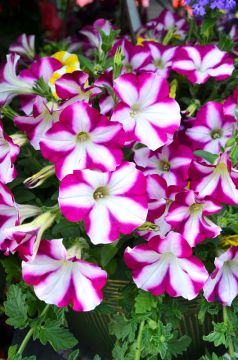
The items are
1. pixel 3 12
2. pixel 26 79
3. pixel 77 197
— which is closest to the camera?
pixel 77 197

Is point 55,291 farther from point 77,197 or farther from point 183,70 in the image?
point 183,70

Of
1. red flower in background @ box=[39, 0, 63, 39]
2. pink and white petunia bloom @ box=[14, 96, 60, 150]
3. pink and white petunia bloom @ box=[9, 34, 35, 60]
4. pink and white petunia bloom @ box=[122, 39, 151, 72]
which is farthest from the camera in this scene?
red flower in background @ box=[39, 0, 63, 39]

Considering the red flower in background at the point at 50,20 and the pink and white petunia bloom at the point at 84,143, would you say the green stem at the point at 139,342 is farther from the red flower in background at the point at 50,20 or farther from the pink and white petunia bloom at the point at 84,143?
the red flower in background at the point at 50,20

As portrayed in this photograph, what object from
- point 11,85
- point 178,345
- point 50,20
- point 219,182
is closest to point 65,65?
point 11,85

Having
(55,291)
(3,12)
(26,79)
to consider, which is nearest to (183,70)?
(26,79)

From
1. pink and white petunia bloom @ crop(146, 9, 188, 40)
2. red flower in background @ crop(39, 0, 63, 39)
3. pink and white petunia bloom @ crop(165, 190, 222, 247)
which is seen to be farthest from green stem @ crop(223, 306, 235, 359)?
red flower in background @ crop(39, 0, 63, 39)

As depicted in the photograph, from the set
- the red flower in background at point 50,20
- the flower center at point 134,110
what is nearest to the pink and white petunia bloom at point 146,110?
the flower center at point 134,110

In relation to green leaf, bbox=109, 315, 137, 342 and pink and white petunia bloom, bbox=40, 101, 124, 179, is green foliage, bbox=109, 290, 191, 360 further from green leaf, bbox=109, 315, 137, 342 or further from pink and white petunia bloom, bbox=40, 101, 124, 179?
pink and white petunia bloom, bbox=40, 101, 124, 179
